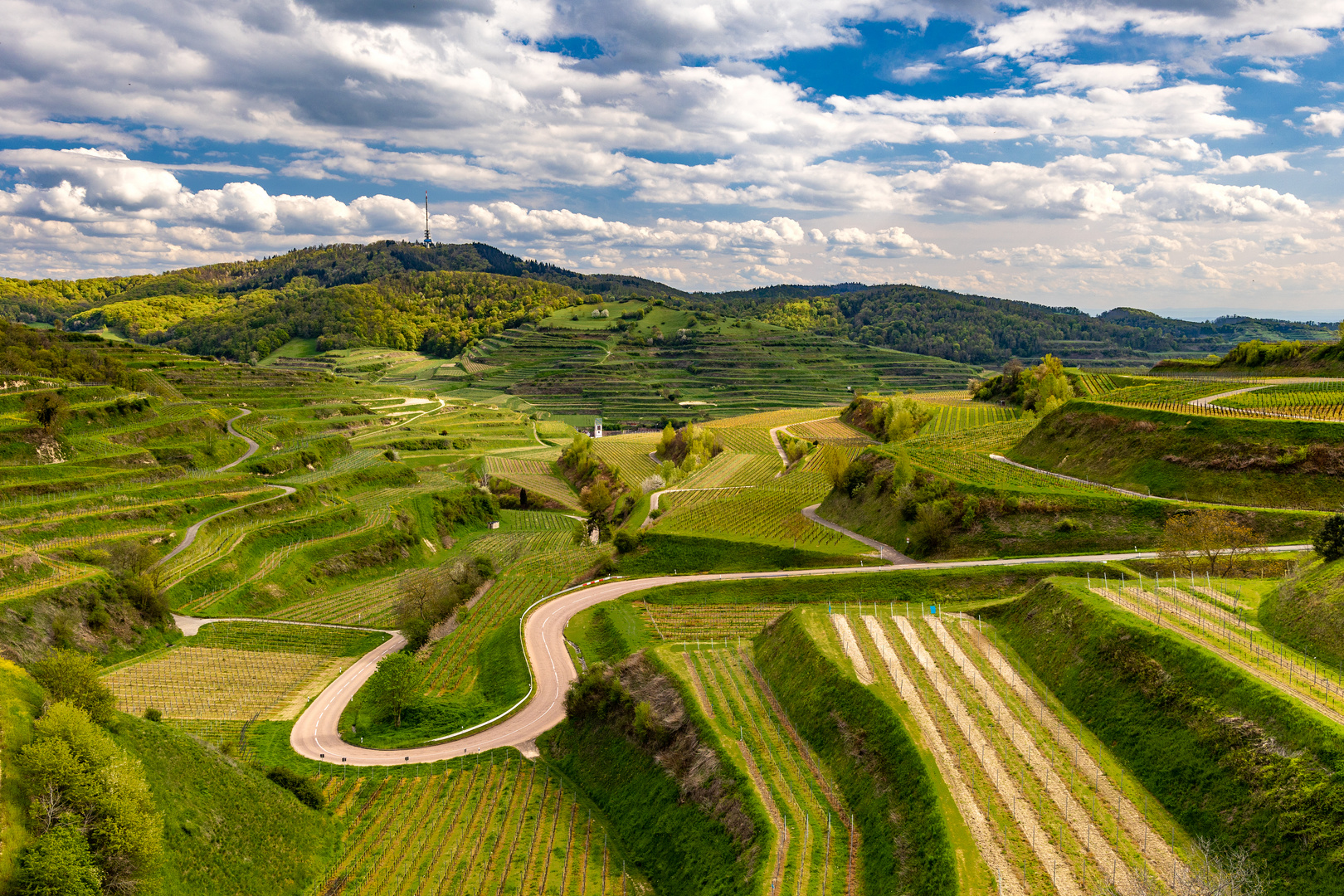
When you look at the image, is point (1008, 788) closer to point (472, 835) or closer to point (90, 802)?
point (472, 835)

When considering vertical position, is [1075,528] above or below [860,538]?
above

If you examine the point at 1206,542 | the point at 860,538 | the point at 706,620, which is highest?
the point at 1206,542

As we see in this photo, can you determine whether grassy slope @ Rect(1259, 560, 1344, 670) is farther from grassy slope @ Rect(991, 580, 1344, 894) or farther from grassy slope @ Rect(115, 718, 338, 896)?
grassy slope @ Rect(115, 718, 338, 896)

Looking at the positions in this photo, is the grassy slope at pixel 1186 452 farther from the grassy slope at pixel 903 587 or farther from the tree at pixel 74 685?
the tree at pixel 74 685

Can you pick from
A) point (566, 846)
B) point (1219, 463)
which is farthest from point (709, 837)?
point (1219, 463)

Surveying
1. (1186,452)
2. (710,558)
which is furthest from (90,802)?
(1186,452)

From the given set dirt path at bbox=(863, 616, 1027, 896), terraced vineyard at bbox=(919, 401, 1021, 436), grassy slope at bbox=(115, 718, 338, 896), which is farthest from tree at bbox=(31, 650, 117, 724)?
terraced vineyard at bbox=(919, 401, 1021, 436)

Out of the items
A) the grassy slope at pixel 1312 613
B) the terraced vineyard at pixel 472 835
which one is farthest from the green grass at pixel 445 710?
the grassy slope at pixel 1312 613
